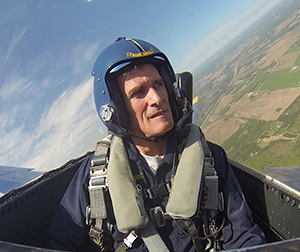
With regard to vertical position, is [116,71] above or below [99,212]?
above

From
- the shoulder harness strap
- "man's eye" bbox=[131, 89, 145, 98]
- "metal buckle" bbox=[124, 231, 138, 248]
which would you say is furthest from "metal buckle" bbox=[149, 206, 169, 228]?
"man's eye" bbox=[131, 89, 145, 98]

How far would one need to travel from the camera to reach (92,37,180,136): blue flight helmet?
1.51 m

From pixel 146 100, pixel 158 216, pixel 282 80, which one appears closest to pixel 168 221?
pixel 158 216

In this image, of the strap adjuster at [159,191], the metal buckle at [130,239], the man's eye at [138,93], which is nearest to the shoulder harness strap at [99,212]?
the metal buckle at [130,239]

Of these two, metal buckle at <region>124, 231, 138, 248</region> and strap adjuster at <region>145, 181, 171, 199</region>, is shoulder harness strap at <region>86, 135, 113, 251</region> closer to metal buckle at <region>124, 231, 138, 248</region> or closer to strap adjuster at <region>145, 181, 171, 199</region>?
metal buckle at <region>124, 231, 138, 248</region>

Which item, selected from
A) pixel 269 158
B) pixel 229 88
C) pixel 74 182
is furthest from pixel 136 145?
pixel 229 88

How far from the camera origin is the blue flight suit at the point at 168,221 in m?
1.33

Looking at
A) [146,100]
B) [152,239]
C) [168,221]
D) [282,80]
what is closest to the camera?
[152,239]

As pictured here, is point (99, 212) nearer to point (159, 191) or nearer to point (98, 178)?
point (98, 178)

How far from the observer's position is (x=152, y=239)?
1.25 m

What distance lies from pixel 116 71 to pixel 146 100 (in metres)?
0.29

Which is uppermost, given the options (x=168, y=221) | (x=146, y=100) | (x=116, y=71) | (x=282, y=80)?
(x=116, y=71)

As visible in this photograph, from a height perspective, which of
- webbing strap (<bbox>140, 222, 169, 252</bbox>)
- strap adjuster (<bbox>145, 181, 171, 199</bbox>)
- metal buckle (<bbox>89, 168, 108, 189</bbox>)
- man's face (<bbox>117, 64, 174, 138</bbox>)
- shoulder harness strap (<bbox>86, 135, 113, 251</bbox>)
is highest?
man's face (<bbox>117, 64, 174, 138</bbox>)

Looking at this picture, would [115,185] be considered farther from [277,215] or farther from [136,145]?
[277,215]
